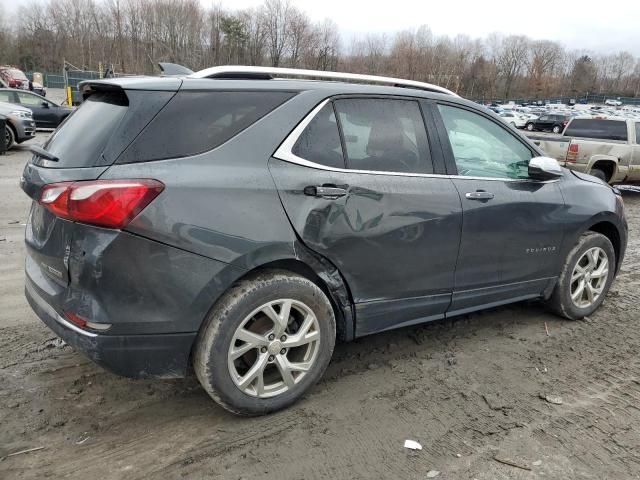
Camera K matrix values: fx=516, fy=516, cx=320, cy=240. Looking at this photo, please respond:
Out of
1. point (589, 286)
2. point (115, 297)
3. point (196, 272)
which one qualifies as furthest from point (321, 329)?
point (589, 286)

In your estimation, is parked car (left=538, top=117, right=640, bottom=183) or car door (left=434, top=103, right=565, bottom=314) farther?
parked car (left=538, top=117, right=640, bottom=183)

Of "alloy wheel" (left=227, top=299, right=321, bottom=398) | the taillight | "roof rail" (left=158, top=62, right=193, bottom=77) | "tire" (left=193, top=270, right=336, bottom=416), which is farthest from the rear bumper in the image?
"roof rail" (left=158, top=62, right=193, bottom=77)

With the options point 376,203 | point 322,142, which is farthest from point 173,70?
point 376,203

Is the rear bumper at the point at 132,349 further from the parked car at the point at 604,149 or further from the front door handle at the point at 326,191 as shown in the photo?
the parked car at the point at 604,149

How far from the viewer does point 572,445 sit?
2756mm

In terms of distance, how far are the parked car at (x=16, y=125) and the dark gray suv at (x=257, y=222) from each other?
13.0 m

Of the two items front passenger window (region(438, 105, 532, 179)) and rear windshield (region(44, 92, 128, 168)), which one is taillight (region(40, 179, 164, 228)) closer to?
rear windshield (region(44, 92, 128, 168))

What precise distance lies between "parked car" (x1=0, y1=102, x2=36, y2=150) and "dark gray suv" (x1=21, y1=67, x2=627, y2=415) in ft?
42.7

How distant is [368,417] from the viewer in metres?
2.94

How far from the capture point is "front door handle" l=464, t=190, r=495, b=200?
3.42 meters

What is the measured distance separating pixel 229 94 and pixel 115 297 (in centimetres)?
119

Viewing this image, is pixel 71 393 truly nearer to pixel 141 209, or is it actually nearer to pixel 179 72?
pixel 141 209

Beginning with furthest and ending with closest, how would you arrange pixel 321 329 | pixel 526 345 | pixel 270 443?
pixel 526 345 < pixel 321 329 < pixel 270 443

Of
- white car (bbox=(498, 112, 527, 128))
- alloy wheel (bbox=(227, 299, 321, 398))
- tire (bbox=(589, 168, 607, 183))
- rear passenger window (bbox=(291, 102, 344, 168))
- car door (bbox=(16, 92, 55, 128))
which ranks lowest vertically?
alloy wheel (bbox=(227, 299, 321, 398))
